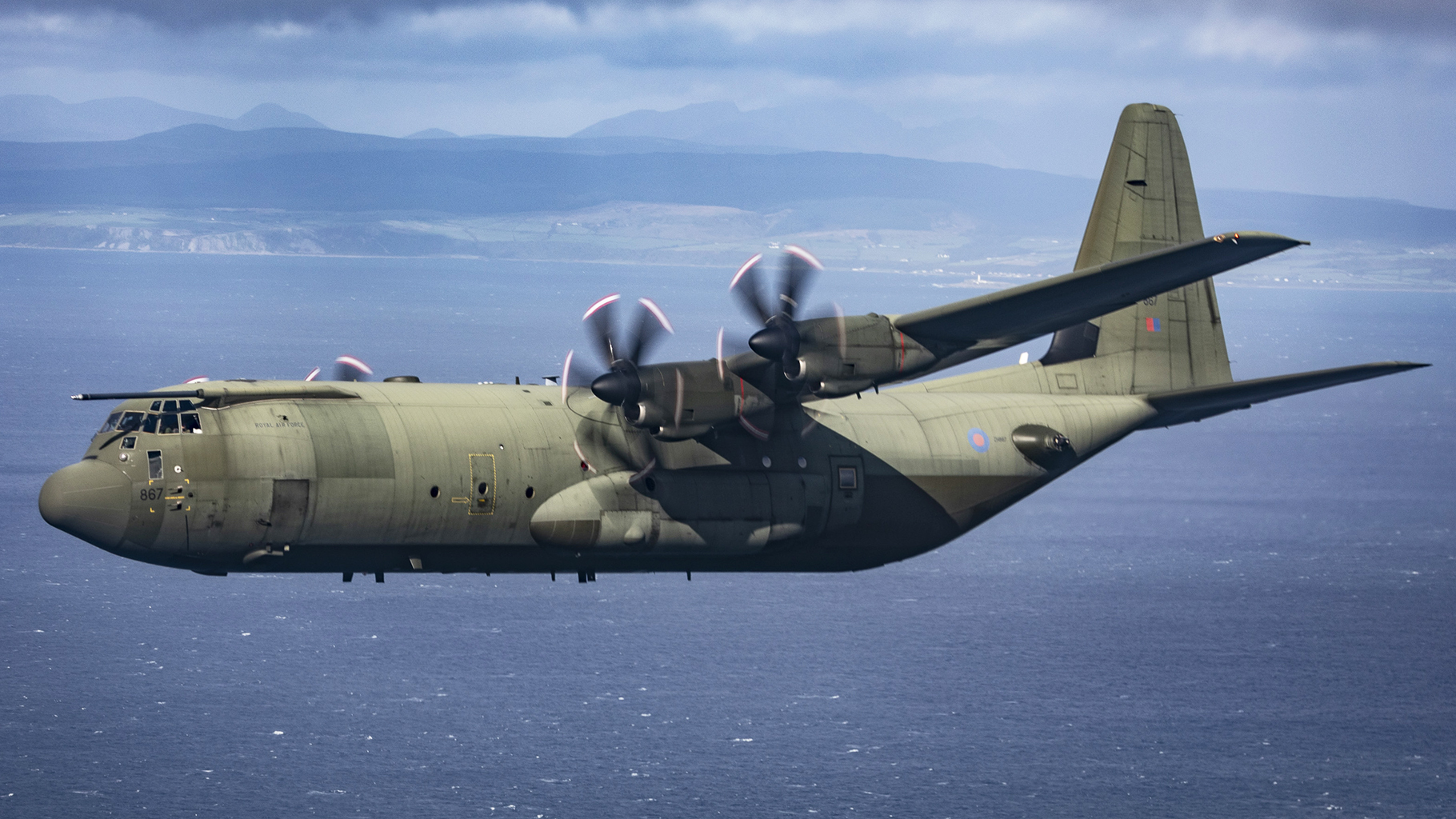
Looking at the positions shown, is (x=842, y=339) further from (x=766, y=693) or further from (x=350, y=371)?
(x=766, y=693)

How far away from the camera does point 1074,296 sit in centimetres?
3162

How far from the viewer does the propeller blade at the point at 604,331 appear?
32.4 metres

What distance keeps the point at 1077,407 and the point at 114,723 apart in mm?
118730

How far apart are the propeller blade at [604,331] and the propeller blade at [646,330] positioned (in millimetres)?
445

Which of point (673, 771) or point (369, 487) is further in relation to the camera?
point (673, 771)

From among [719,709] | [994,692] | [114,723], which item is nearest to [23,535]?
[114,723]

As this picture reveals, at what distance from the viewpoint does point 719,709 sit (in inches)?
5463

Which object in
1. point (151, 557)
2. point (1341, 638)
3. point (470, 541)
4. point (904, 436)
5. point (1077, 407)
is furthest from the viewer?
point (1341, 638)

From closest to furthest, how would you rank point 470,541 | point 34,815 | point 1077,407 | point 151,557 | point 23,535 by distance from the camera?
1. point 151,557
2. point 470,541
3. point 1077,407
4. point 34,815
5. point 23,535

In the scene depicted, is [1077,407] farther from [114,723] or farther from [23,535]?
[23,535]

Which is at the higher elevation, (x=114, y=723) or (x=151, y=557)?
(x=151, y=557)

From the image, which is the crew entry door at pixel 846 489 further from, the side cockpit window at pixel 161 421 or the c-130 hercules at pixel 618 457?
the side cockpit window at pixel 161 421

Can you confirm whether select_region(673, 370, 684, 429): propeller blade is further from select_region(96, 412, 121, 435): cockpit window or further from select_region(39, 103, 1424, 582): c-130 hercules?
select_region(96, 412, 121, 435): cockpit window

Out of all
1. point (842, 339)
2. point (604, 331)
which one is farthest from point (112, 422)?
point (842, 339)
